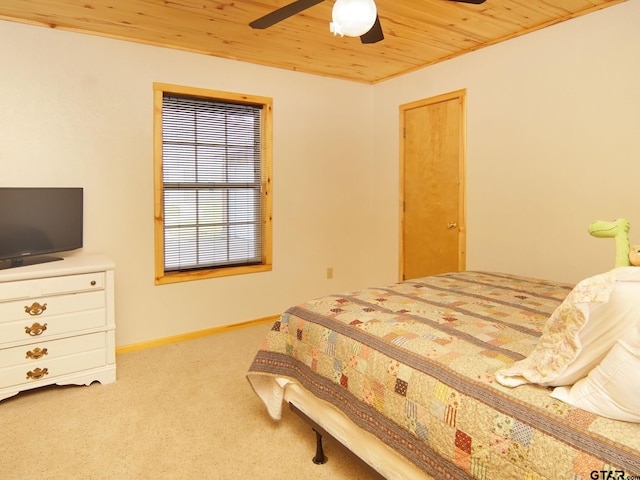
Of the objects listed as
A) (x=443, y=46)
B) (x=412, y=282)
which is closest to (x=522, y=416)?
(x=412, y=282)

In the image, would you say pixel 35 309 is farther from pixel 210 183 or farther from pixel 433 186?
pixel 433 186

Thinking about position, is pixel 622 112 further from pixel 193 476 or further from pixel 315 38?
pixel 193 476

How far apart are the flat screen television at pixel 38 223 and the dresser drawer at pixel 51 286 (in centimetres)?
24

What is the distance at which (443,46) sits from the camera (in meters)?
3.59

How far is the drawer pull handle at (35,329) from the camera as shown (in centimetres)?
263

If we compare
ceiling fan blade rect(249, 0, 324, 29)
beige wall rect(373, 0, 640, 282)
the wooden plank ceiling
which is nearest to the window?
the wooden plank ceiling

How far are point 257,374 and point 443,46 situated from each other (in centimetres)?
292

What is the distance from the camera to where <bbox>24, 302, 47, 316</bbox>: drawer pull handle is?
2.62 metres

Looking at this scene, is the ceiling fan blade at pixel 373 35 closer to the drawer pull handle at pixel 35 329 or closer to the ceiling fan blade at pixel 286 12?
the ceiling fan blade at pixel 286 12

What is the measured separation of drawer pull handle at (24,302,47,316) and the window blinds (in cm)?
115

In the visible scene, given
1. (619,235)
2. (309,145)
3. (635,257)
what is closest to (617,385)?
(635,257)

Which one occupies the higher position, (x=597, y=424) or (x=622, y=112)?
(x=622, y=112)

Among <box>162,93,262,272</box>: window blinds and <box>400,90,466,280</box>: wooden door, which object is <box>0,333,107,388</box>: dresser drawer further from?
<box>400,90,466,280</box>: wooden door

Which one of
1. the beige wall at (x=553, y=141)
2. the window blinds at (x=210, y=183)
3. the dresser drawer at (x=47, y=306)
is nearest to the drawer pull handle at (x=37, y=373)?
the dresser drawer at (x=47, y=306)
